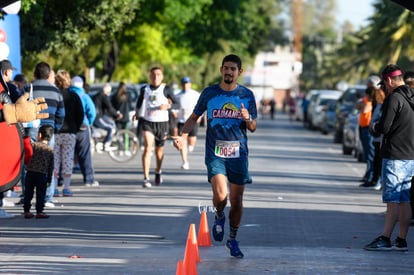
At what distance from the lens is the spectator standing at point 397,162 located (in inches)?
473

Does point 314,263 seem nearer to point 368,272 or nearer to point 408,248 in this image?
point 368,272

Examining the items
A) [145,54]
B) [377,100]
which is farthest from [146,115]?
[145,54]

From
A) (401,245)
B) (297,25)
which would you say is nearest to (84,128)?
(401,245)

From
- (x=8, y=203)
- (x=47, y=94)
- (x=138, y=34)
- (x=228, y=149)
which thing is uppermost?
(x=138, y=34)

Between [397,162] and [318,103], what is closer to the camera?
[397,162]

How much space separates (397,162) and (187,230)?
2.80 meters

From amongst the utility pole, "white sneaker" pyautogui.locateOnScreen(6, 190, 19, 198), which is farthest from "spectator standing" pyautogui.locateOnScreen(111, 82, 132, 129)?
the utility pole

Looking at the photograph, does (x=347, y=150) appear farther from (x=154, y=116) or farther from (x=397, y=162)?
(x=397, y=162)

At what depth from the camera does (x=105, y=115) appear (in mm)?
26016

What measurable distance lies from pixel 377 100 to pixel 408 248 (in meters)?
6.32

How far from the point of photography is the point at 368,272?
34.1 ft

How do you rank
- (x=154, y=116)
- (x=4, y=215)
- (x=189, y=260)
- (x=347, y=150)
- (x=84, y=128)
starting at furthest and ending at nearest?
(x=347, y=150)
(x=154, y=116)
(x=84, y=128)
(x=4, y=215)
(x=189, y=260)

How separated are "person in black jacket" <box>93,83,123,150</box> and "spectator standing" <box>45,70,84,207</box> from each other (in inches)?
290

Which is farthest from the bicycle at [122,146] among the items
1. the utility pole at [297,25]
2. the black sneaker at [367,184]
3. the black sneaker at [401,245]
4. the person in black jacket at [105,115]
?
the utility pole at [297,25]
